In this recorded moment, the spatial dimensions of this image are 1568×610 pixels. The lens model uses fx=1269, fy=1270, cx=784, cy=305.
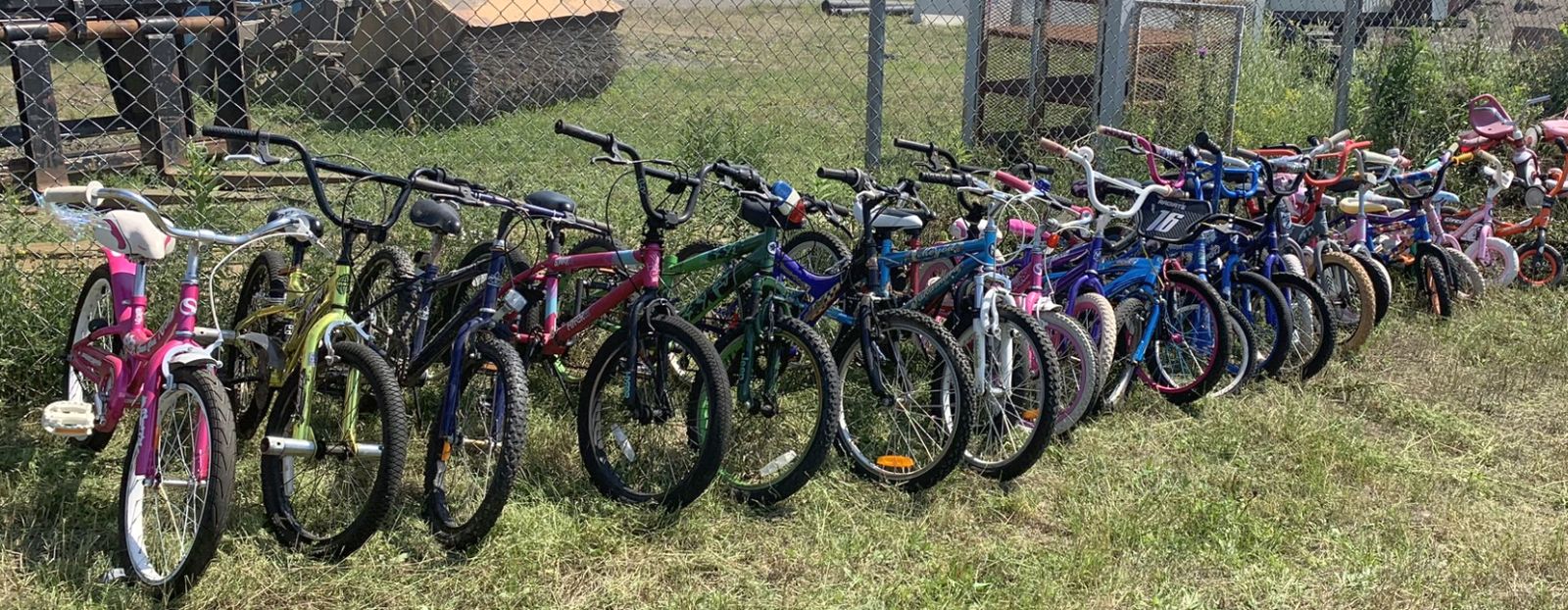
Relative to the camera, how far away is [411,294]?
4.11m

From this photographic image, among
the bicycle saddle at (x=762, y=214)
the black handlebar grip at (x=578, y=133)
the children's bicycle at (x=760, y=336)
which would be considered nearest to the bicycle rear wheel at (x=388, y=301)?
the black handlebar grip at (x=578, y=133)

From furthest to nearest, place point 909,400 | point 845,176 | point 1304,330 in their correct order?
point 1304,330 → point 845,176 → point 909,400

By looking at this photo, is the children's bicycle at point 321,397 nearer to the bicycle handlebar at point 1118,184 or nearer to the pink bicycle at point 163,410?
the pink bicycle at point 163,410

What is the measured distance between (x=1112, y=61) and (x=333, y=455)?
5.32 m

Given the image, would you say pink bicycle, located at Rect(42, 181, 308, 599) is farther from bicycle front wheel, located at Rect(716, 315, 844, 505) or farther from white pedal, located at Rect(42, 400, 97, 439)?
bicycle front wheel, located at Rect(716, 315, 844, 505)

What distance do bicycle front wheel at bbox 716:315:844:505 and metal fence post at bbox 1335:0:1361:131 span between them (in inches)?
200

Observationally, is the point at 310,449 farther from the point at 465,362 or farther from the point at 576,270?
the point at 576,270

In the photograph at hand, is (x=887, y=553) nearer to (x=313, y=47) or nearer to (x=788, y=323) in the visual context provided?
(x=788, y=323)

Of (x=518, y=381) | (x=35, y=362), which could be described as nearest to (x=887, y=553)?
(x=518, y=381)

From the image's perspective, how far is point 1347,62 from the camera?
7785 mm

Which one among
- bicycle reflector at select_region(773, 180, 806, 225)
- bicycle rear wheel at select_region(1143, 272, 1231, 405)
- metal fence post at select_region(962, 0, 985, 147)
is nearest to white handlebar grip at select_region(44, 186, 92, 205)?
bicycle reflector at select_region(773, 180, 806, 225)

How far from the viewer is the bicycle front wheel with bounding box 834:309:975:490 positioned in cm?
396

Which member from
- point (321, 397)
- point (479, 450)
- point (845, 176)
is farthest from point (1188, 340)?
point (321, 397)

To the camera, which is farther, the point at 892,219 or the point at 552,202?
the point at 892,219
